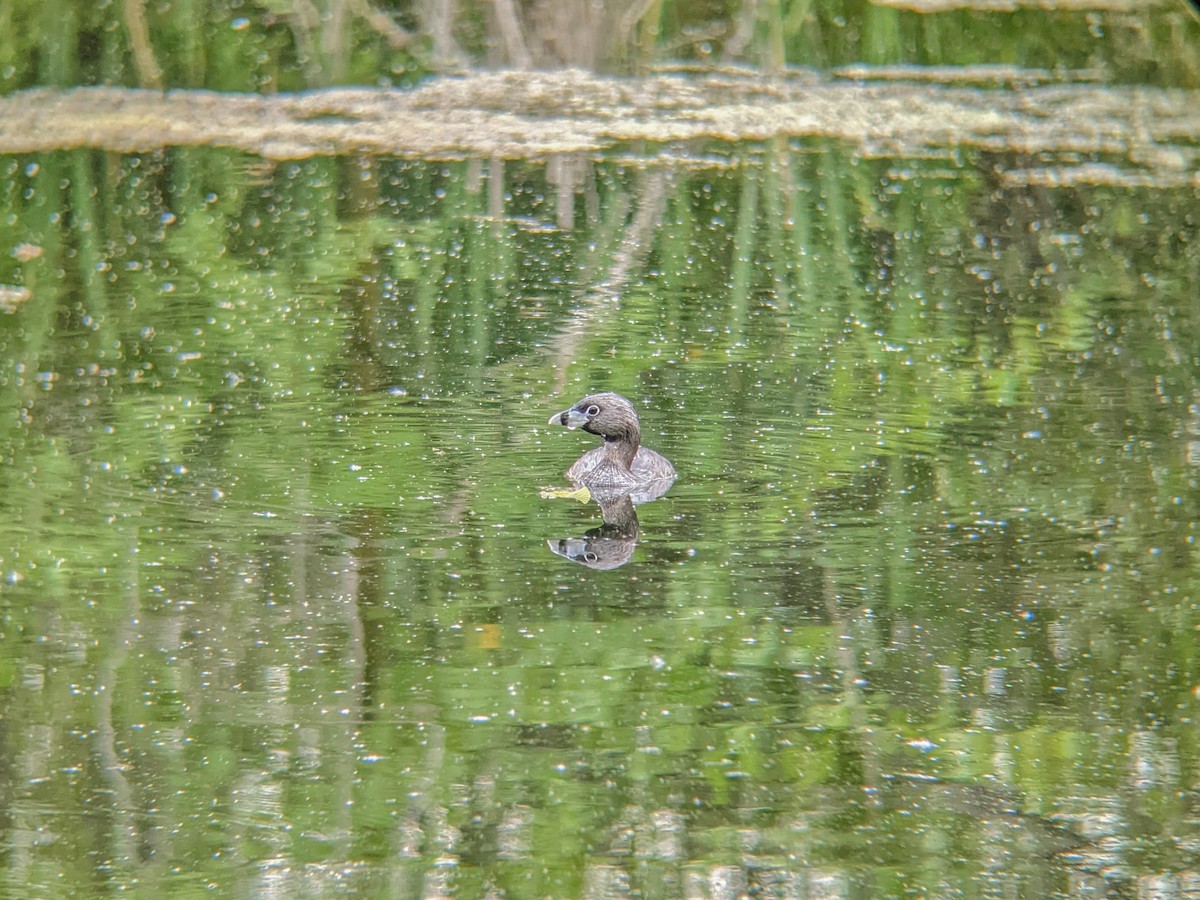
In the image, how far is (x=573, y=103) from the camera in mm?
11953

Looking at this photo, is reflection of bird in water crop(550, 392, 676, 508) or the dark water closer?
the dark water

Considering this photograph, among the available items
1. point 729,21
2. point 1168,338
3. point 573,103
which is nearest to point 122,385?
point 1168,338

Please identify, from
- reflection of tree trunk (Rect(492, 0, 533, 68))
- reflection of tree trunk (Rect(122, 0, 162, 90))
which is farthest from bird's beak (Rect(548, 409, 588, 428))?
reflection of tree trunk (Rect(492, 0, 533, 68))

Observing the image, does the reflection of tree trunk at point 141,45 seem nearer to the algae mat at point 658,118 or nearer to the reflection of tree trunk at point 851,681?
the algae mat at point 658,118

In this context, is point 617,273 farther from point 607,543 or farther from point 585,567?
point 585,567

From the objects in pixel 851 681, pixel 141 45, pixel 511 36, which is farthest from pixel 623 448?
pixel 511 36

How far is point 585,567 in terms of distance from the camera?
18.3 feet

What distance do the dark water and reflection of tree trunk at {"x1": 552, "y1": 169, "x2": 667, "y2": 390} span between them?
29 mm

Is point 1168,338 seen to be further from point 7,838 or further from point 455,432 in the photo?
point 7,838

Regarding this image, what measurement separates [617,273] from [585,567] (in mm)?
3574

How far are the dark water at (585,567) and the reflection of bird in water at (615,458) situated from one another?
0.33 feet

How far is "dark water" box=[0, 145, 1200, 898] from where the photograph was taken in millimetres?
4145

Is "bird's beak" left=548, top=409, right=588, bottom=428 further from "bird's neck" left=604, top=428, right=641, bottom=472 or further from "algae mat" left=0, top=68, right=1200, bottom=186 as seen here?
"algae mat" left=0, top=68, right=1200, bottom=186

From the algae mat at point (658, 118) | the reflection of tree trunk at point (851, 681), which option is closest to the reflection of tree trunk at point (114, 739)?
the reflection of tree trunk at point (851, 681)
